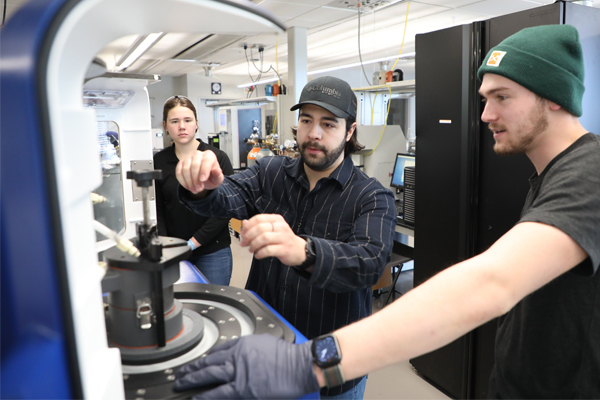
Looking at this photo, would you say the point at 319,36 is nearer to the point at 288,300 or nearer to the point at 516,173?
the point at 516,173

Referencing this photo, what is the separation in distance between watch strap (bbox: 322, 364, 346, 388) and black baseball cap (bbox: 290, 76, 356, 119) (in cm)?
91

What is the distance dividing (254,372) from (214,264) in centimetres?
187

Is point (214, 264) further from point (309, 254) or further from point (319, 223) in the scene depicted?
point (309, 254)

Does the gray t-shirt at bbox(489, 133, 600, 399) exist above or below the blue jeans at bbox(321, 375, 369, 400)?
above

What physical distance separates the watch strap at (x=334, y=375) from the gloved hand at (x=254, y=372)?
0.02m

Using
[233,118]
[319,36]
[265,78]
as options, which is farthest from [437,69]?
[265,78]

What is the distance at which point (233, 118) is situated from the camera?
5965mm

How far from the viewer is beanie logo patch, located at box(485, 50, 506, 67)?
113 centimetres

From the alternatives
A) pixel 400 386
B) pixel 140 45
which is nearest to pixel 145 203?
pixel 400 386

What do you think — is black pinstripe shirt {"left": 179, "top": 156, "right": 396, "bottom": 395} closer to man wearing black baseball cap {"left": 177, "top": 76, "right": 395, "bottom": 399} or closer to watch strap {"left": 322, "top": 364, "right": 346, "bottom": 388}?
man wearing black baseball cap {"left": 177, "top": 76, "right": 395, "bottom": 399}

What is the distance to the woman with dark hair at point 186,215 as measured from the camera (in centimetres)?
235

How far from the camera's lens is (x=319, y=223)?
1.36 m

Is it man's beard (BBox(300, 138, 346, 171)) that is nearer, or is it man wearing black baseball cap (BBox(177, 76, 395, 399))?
man wearing black baseball cap (BBox(177, 76, 395, 399))

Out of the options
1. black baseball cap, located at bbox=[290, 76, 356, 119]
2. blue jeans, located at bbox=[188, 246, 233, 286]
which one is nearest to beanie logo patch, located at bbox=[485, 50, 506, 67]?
black baseball cap, located at bbox=[290, 76, 356, 119]
